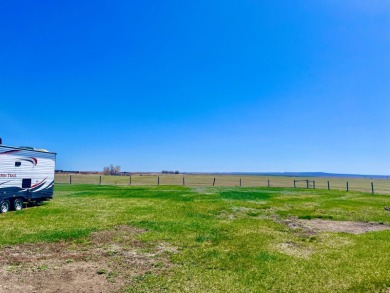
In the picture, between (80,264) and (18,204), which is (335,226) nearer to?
(80,264)

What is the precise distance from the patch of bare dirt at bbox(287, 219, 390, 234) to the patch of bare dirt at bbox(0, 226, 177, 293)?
29.3 ft

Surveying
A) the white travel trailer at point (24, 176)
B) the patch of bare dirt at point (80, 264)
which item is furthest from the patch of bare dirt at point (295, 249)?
the white travel trailer at point (24, 176)

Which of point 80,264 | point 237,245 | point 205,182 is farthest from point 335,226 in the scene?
point 205,182

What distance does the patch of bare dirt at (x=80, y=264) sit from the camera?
322 inches

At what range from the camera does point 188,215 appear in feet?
67.2

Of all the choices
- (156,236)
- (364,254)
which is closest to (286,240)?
(364,254)

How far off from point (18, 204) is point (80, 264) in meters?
16.5

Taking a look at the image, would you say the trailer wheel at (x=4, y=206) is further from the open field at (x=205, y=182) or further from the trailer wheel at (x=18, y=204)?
the open field at (x=205, y=182)

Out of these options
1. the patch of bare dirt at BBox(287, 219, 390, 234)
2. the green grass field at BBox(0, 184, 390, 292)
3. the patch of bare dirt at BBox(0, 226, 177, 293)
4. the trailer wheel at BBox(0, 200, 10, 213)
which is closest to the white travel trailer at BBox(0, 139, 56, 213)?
the trailer wheel at BBox(0, 200, 10, 213)

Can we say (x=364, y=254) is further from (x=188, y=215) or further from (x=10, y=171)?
(x=10, y=171)

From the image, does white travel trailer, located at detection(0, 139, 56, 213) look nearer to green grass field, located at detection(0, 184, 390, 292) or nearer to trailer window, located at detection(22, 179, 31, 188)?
trailer window, located at detection(22, 179, 31, 188)

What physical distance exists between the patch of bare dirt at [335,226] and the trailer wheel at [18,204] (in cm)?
1971

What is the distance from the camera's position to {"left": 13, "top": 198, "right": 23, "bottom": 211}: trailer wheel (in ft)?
74.5

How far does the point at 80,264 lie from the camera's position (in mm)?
9953
